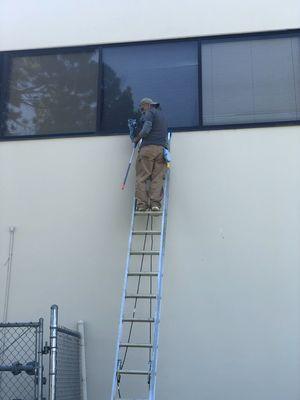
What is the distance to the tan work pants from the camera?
698 cm

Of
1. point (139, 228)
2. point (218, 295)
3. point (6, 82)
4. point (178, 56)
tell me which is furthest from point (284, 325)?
point (6, 82)

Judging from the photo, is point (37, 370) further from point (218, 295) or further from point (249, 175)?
point (249, 175)

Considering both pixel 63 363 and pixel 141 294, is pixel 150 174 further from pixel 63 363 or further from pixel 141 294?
pixel 63 363

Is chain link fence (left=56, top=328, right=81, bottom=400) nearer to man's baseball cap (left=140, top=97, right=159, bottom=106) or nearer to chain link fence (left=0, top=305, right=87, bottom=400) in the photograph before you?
chain link fence (left=0, top=305, right=87, bottom=400)

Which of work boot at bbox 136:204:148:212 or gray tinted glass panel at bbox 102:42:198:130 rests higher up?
gray tinted glass panel at bbox 102:42:198:130

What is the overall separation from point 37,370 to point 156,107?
3.36 metres

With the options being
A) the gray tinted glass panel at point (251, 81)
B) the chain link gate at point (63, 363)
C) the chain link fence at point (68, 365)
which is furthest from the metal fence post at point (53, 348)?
the gray tinted glass panel at point (251, 81)

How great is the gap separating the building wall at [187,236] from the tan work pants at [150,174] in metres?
0.29

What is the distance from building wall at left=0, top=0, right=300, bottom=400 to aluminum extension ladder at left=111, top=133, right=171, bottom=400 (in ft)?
0.44

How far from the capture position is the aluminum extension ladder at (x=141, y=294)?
21.6 feet

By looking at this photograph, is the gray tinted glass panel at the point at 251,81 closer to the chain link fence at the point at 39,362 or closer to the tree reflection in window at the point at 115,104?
the tree reflection in window at the point at 115,104

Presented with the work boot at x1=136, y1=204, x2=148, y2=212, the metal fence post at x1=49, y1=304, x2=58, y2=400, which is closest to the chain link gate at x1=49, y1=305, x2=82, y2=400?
the metal fence post at x1=49, y1=304, x2=58, y2=400

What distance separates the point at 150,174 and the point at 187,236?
82 cm

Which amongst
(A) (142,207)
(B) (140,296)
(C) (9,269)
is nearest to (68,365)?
(B) (140,296)
